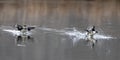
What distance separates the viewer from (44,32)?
56.6 inches

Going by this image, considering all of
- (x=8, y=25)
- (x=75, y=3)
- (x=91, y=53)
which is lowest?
(x=91, y=53)

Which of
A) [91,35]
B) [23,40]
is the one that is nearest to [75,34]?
[91,35]

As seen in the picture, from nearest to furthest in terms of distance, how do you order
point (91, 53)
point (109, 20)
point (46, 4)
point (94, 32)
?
1. point (91, 53)
2. point (94, 32)
3. point (109, 20)
4. point (46, 4)

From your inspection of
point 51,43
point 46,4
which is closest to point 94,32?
point 51,43

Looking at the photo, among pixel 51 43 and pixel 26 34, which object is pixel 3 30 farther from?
pixel 51 43

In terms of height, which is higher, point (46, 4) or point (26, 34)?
point (46, 4)

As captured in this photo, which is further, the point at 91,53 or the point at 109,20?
the point at 109,20

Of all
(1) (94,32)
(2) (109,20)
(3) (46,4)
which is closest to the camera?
(1) (94,32)

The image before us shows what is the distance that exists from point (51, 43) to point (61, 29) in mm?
118

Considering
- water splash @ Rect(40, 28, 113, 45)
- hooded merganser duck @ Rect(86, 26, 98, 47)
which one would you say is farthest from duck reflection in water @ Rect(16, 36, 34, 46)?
hooded merganser duck @ Rect(86, 26, 98, 47)

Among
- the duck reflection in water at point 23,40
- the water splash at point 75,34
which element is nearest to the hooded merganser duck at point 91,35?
the water splash at point 75,34

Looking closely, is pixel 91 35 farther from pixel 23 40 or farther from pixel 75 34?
pixel 23 40

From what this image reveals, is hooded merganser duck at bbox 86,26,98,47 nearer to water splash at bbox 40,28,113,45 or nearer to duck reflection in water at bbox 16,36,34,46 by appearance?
water splash at bbox 40,28,113,45

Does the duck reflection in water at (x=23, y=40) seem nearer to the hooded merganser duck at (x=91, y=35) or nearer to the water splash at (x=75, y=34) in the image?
the water splash at (x=75, y=34)
